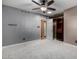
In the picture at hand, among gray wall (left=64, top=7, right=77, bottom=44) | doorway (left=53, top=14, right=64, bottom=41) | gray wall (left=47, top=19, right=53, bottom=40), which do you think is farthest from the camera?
gray wall (left=47, top=19, right=53, bottom=40)

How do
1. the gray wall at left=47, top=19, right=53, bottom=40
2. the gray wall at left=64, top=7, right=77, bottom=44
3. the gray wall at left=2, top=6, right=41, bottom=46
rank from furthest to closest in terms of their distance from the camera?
the gray wall at left=47, top=19, right=53, bottom=40
the gray wall at left=64, top=7, right=77, bottom=44
the gray wall at left=2, top=6, right=41, bottom=46

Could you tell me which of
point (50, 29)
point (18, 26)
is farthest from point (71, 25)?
point (18, 26)

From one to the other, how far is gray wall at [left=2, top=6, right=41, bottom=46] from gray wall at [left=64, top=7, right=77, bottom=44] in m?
2.78

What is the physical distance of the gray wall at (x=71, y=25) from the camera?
16.3ft

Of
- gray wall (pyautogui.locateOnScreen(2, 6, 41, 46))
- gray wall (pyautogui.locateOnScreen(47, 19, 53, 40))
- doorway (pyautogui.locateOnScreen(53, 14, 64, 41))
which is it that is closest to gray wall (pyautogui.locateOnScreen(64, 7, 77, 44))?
doorway (pyautogui.locateOnScreen(53, 14, 64, 41))

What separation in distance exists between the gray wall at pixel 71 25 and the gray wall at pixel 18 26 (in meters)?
2.78

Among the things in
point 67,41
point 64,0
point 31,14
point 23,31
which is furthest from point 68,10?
point 23,31

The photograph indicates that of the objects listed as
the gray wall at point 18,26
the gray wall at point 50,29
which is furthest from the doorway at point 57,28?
the gray wall at point 18,26

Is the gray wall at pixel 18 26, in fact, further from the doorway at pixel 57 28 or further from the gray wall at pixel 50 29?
the doorway at pixel 57 28

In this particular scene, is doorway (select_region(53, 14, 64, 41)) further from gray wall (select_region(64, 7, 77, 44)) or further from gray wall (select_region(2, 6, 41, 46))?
gray wall (select_region(64, 7, 77, 44))

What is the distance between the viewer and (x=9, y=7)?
5.02 metres

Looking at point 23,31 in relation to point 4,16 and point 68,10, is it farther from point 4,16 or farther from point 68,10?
point 68,10

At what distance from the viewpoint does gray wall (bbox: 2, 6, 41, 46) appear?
15.7 ft

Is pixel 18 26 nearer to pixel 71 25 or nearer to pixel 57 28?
pixel 71 25
